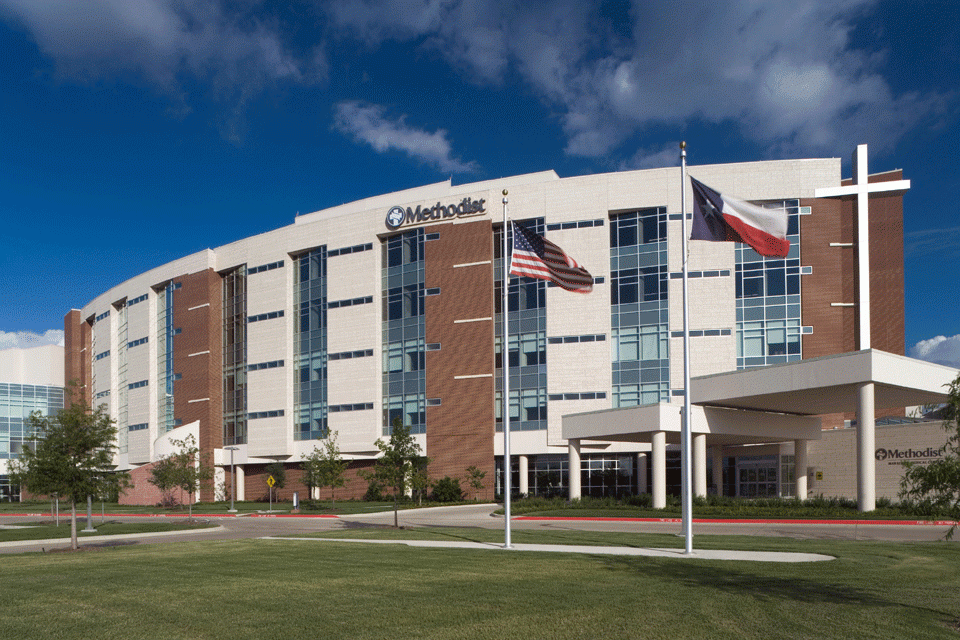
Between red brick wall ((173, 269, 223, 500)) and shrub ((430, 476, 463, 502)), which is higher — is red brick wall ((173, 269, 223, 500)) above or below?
above

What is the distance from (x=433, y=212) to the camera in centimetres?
6084

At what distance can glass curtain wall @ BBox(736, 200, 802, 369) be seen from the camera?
5281 centimetres

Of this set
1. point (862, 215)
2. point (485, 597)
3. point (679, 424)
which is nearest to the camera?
point (485, 597)

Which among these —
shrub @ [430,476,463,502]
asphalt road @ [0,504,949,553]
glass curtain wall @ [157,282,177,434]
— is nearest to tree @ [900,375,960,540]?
asphalt road @ [0,504,949,553]

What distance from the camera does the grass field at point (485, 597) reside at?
9992 mm

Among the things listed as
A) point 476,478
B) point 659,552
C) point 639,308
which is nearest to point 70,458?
point 659,552

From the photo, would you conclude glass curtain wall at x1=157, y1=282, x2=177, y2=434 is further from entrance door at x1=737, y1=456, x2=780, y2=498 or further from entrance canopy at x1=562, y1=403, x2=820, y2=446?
entrance door at x1=737, y1=456, x2=780, y2=498

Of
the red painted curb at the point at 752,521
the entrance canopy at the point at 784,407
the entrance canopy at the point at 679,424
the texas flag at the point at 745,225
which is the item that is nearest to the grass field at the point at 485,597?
the texas flag at the point at 745,225

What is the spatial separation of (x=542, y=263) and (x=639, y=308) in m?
34.2

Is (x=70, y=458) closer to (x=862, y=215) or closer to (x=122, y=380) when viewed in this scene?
(x=862, y=215)

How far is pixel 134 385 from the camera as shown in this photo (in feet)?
268

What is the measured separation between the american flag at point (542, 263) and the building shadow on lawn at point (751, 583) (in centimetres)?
850

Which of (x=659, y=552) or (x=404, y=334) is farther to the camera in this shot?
(x=404, y=334)

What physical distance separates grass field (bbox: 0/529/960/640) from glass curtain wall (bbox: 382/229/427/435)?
137 feet
